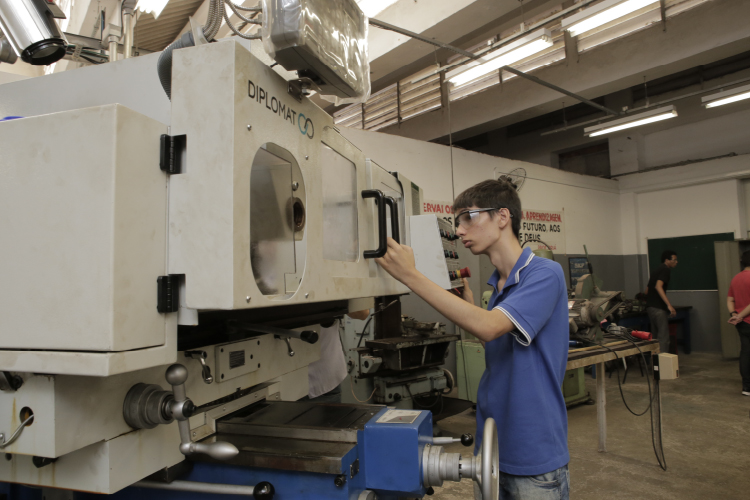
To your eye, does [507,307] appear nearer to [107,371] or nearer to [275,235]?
[275,235]

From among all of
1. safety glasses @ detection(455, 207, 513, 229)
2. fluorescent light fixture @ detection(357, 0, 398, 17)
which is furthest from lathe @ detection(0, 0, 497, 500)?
fluorescent light fixture @ detection(357, 0, 398, 17)

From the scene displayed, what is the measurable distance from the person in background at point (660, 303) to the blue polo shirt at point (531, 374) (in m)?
4.86

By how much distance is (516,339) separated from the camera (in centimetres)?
116

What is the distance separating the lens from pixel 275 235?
80cm

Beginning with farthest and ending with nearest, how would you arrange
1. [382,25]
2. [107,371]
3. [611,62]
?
[611,62] → [382,25] → [107,371]

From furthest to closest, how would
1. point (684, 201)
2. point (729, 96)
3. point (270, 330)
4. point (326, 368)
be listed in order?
point (684, 201), point (729, 96), point (326, 368), point (270, 330)

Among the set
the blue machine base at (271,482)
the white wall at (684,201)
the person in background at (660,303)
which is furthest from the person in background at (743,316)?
the blue machine base at (271,482)

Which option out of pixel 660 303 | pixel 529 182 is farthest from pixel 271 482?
pixel 660 303

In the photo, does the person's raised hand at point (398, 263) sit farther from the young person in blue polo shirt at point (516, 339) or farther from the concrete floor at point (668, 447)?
the concrete floor at point (668, 447)

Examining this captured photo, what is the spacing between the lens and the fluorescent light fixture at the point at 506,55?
3.43 meters

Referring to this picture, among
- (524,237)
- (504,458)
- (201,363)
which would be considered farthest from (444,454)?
(524,237)

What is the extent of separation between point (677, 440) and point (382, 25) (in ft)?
12.0

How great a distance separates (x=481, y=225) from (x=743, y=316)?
4.21m

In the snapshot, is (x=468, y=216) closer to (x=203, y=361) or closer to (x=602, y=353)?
(x=203, y=361)
